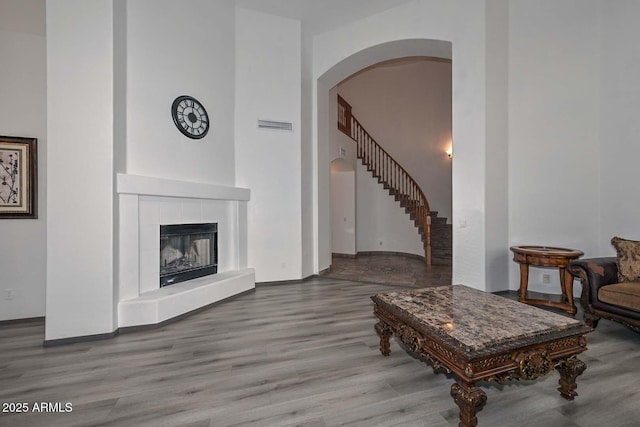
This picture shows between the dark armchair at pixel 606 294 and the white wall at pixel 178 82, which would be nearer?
the dark armchair at pixel 606 294

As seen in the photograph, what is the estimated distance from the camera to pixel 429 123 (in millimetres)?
9078

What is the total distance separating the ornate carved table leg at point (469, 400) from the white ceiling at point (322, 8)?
17.6ft

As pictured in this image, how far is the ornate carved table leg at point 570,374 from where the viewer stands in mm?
1872

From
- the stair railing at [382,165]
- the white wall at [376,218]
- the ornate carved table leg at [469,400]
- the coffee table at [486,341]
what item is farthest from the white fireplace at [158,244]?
the white wall at [376,218]

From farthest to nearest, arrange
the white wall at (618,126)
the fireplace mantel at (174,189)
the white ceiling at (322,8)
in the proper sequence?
the white ceiling at (322,8) < the white wall at (618,126) < the fireplace mantel at (174,189)

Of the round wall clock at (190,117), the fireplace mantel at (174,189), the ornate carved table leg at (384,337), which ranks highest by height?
the round wall clock at (190,117)

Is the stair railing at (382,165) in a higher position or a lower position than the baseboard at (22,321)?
higher

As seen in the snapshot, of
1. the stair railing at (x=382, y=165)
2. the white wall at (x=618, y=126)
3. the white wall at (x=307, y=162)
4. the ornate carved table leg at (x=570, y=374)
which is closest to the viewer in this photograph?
the ornate carved table leg at (x=570, y=374)

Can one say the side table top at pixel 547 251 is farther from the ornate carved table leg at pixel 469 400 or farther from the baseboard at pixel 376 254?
the baseboard at pixel 376 254

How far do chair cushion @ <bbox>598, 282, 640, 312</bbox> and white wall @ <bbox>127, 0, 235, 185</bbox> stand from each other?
490cm

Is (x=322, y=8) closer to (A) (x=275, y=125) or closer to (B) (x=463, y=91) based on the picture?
(A) (x=275, y=125)

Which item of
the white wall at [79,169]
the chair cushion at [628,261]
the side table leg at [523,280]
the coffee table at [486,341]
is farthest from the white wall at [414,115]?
the white wall at [79,169]

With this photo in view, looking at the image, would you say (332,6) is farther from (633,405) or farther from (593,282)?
(633,405)

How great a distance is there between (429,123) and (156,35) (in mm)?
7754
